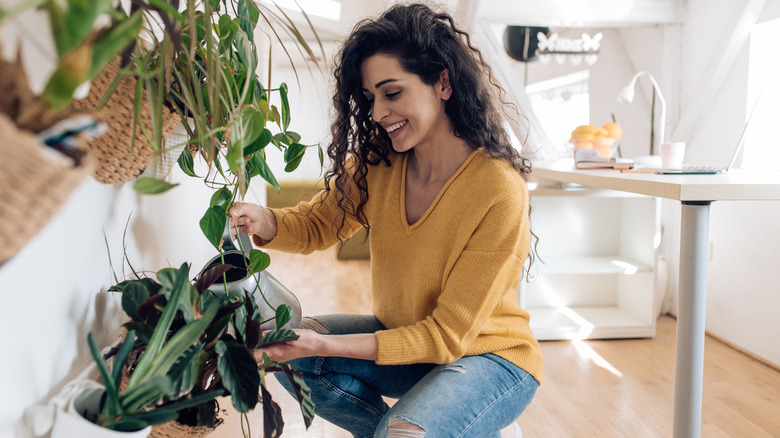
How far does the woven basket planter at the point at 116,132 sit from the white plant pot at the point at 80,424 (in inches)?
11.0

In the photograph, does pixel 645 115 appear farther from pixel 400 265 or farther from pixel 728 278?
pixel 400 265

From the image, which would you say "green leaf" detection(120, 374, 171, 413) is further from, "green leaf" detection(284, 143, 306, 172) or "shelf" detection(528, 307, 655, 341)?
"shelf" detection(528, 307, 655, 341)

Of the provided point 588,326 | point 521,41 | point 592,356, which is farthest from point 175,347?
point 521,41

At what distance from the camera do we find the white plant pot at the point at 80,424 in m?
0.67

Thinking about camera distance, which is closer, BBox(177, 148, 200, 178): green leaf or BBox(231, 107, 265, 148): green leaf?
BBox(231, 107, 265, 148): green leaf

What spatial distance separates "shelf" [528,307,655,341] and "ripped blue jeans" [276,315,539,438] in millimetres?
A: 1276

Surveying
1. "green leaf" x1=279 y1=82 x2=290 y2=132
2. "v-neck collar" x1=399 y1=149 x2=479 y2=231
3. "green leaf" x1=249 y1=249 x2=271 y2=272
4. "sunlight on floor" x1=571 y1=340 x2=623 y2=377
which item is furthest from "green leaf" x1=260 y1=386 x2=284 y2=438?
"sunlight on floor" x1=571 y1=340 x2=623 y2=377

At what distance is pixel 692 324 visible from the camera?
139cm

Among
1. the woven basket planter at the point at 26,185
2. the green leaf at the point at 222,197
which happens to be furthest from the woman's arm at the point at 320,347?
the woven basket planter at the point at 26,185

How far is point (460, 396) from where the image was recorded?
113 centimetres

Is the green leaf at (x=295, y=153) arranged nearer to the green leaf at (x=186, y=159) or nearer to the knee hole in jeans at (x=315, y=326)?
the green leaf at (x=186, y=159)

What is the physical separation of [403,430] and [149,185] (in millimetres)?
646

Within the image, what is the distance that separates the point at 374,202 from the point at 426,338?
0.42 meters

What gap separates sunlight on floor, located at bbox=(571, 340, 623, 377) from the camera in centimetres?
224
